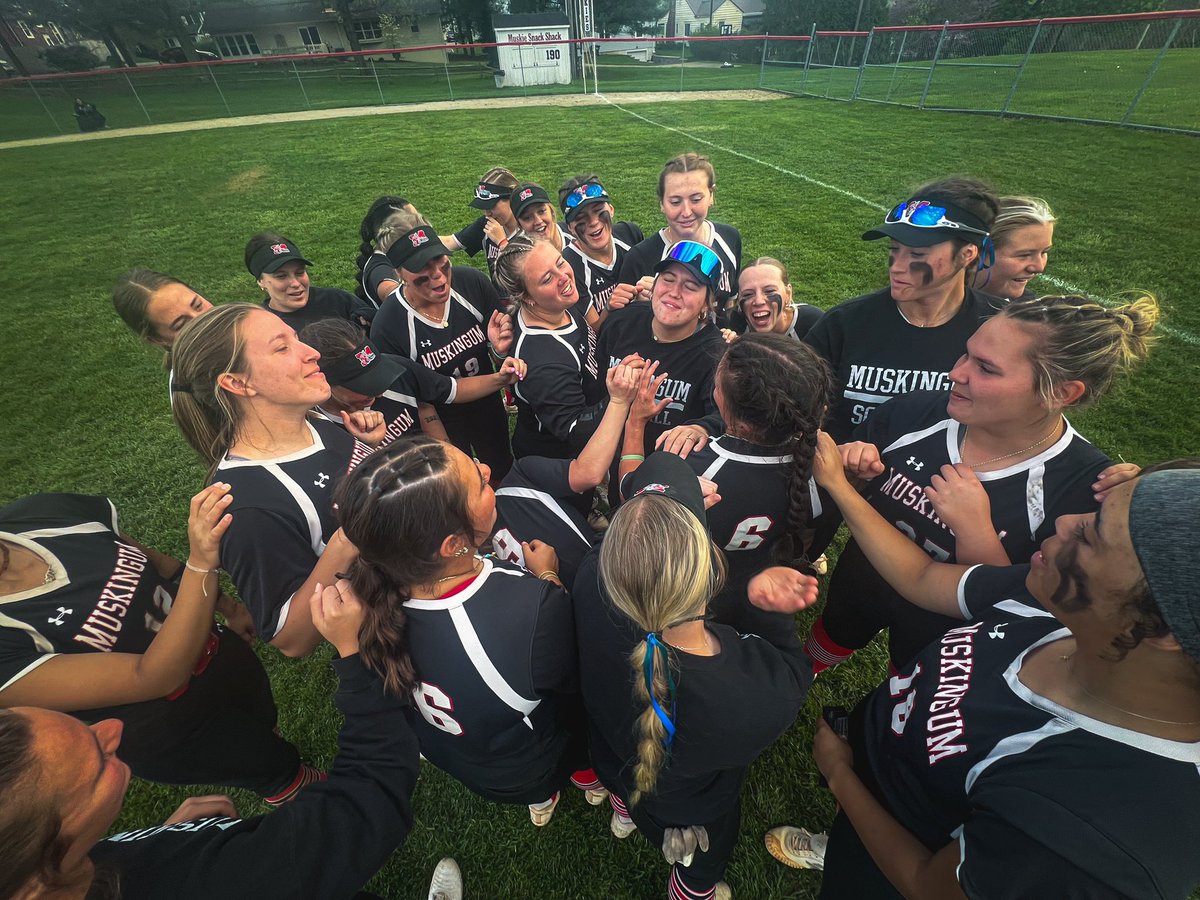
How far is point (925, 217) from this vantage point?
2.64 meters

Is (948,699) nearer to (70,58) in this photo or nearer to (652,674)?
(652,674)

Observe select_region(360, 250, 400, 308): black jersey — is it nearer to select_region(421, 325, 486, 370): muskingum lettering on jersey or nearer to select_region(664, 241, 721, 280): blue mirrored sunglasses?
select_region(421, 325, 486, 370): muskingum lettering on jersey

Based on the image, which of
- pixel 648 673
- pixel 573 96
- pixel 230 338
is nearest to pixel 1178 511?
pixel 648 673

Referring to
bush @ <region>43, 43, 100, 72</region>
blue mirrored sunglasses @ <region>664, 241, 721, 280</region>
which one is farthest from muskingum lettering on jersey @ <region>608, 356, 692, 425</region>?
bush @ <region>43, 43, 100, 72</region>

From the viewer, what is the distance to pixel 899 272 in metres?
2.69

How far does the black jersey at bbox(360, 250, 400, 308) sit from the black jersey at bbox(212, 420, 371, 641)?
2.96 m

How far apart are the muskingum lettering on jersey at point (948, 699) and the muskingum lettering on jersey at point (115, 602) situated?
2.78m

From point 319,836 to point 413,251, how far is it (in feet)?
10.5

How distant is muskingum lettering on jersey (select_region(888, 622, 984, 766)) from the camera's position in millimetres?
1455

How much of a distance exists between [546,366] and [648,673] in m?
2.12

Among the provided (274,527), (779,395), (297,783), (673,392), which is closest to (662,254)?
(673,392)

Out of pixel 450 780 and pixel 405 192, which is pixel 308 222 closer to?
pixel 405 192

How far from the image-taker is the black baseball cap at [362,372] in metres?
2.83

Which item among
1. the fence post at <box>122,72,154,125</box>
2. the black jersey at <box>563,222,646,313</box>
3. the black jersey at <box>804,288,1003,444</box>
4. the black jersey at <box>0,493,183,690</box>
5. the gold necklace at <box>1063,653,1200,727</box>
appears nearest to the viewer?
the gold necklace at <box>1063,653,1200,727</box>
